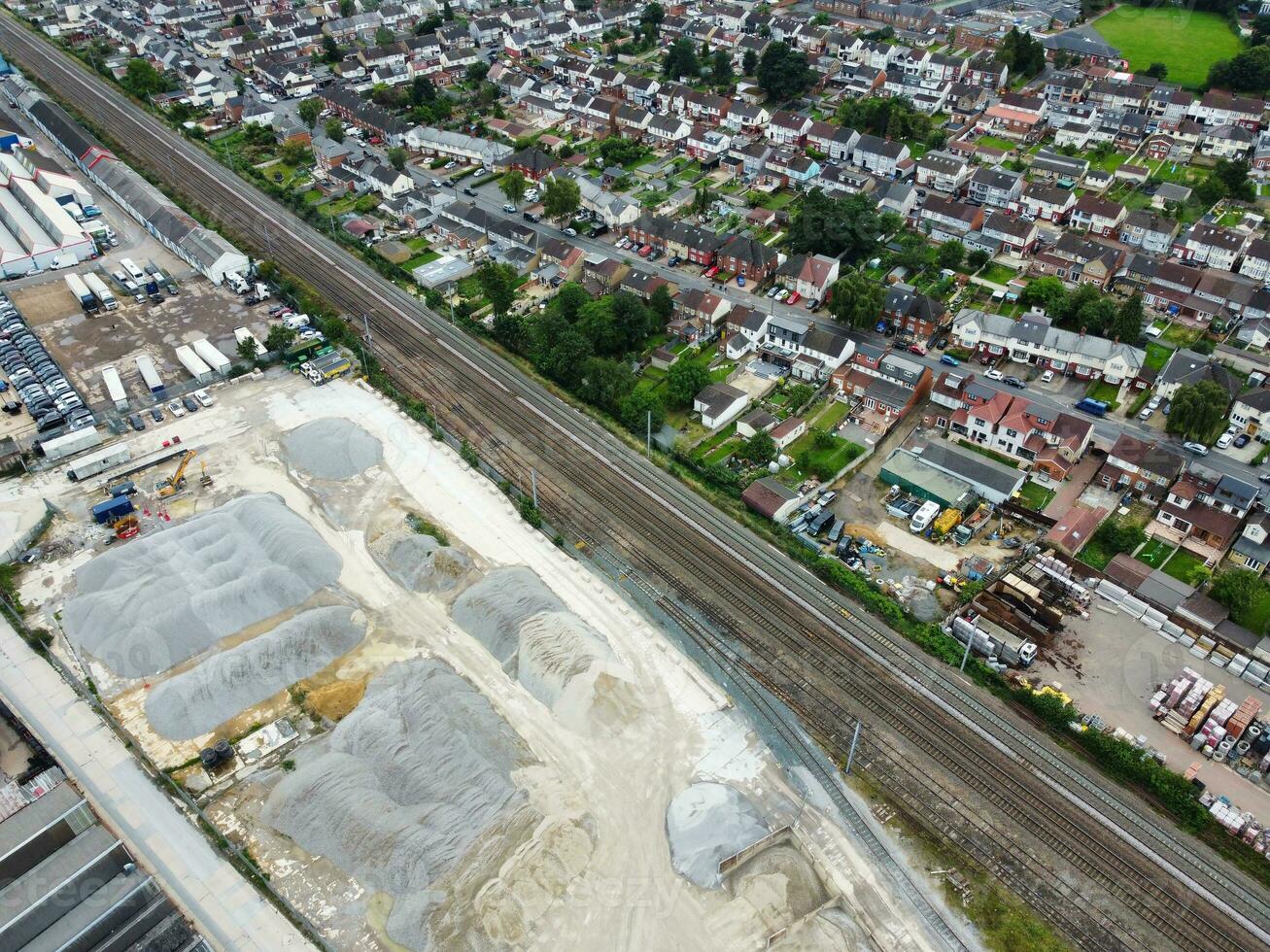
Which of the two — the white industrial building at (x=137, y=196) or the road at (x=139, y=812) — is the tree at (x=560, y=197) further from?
the road at (x=139, y=812)

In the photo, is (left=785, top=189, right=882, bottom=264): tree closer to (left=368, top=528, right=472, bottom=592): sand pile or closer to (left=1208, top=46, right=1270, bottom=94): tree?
(left=368, top=528, right=472, bottom=592): sand pile

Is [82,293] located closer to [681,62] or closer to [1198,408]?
[681,62]

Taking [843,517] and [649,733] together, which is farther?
[843,517]

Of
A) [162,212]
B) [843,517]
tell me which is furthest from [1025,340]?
[162,212]

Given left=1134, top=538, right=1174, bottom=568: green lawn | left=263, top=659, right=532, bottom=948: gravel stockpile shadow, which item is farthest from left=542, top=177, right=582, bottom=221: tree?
left=1134, top=538, right=1174, bottom=568: green lawn

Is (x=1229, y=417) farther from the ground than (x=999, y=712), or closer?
farther from the ground

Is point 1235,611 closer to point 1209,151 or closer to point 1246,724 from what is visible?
point 1246,724

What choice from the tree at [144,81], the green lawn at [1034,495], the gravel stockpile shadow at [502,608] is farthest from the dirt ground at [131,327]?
the green lawn at [1034,495]
